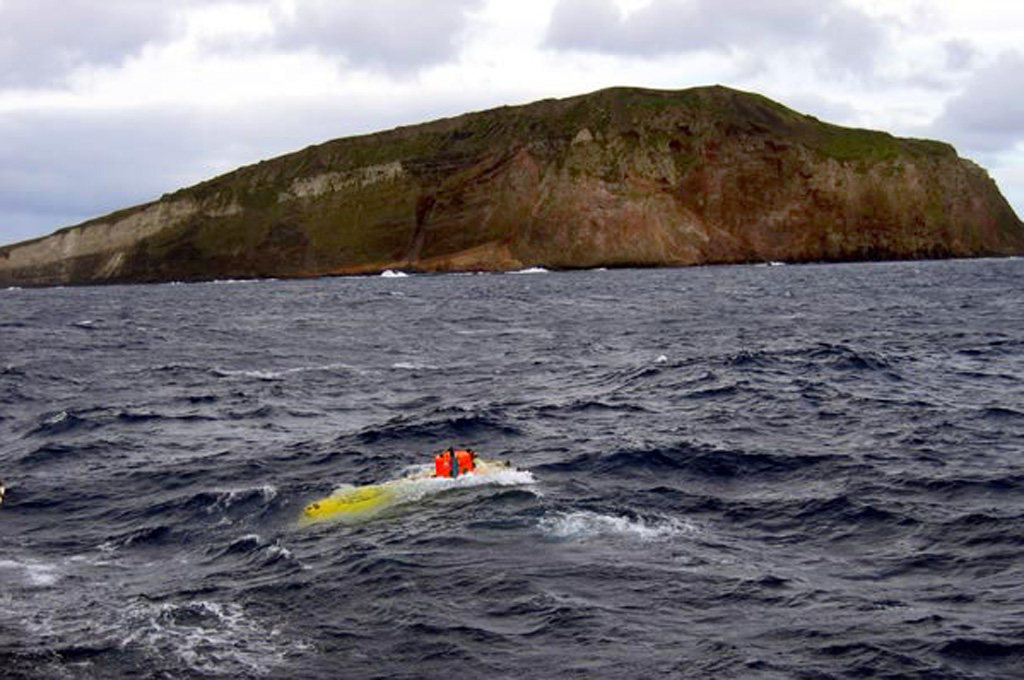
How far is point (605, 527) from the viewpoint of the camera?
2555 centimetres

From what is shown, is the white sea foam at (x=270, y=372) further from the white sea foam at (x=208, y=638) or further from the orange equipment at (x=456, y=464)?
the white sea foam at (x=208, y=638)

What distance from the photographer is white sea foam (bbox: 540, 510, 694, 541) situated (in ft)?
81.8

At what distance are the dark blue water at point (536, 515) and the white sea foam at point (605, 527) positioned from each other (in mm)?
101

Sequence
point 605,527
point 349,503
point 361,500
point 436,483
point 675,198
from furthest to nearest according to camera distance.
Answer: point 675,198
point 436,483
point 361,500
point 349,503
point 605,527

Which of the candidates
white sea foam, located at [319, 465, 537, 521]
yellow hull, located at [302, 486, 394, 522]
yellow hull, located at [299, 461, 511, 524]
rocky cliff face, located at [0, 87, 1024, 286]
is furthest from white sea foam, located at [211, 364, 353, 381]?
rocky cliff face, located at [0, 87, 1024, 286]

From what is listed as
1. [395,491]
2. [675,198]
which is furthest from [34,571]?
[675,198]

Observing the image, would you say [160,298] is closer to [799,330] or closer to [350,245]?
[350,245]

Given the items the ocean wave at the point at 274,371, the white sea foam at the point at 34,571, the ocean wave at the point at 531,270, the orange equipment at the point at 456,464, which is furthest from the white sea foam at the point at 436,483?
the ocean wave at the point at 531,270

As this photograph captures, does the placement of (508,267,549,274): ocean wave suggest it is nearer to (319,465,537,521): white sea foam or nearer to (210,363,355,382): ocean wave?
(210,363,355,382): ocean wave

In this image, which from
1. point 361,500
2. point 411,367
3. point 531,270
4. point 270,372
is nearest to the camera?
point 361,500

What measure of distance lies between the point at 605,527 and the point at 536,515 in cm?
189

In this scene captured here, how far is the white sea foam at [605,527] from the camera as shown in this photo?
2492cm

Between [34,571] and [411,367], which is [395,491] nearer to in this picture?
[34,571]

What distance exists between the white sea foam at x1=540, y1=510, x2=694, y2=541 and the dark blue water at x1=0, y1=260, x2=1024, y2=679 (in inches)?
4.0
